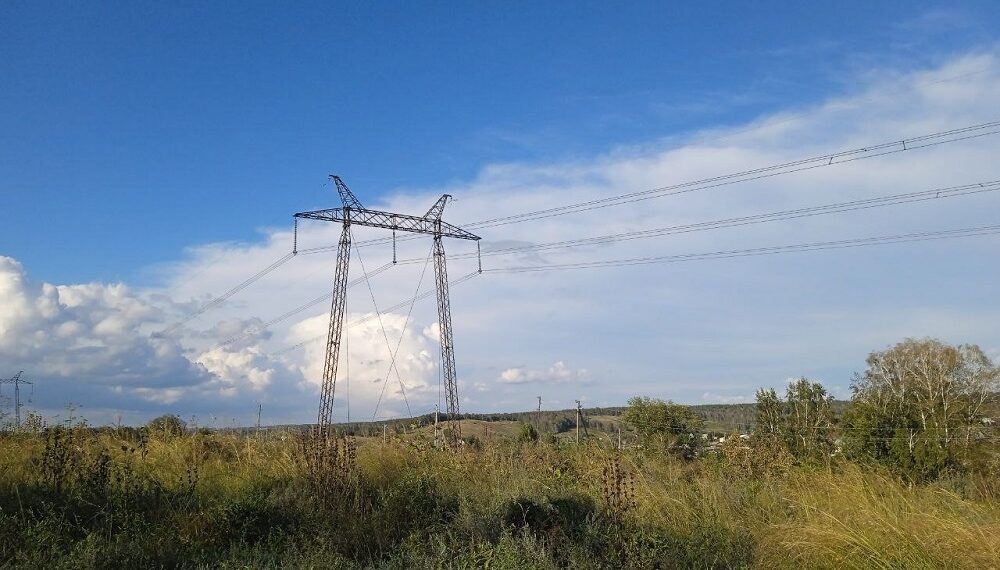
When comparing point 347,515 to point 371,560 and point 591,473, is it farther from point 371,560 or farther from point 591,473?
point 591,473

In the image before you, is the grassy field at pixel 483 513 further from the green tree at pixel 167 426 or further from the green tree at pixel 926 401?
the green tree at pixel 926 401

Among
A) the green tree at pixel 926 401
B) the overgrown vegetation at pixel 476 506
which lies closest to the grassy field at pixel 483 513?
the overgrown vegetation at pixel 476 506

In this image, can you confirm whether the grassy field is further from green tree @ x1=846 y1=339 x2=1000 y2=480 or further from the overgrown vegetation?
green tree @ x1=846 y1=339 x2=1000 y2=480

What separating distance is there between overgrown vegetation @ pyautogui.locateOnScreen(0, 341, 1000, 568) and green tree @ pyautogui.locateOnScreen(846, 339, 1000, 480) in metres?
35.4

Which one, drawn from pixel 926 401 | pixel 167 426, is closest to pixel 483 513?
pixel 167 426

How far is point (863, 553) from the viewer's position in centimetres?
736

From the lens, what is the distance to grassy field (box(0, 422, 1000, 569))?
735cm

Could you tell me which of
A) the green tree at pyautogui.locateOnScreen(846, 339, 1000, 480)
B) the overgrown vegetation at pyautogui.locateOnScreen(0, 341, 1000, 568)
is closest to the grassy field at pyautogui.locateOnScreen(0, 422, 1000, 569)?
the overgrown vegetation at pyautogui.locateOnScreen(0, 341, 1000, 568)

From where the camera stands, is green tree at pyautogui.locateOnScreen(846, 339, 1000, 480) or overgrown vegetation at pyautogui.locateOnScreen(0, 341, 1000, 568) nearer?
overgrown vegetation at pyautogui.locateOnScreen(0, 341, 1000, 568)

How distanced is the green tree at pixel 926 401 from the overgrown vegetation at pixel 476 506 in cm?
3544

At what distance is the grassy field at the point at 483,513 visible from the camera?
24.1ft

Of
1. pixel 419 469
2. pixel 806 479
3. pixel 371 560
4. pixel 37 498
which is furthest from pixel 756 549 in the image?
pixel 37 498

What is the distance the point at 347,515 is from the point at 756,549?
15.4 feet

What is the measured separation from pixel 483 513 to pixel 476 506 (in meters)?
0.28
